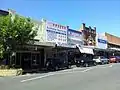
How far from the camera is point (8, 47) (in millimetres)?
28234

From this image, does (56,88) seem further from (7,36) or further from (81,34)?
(81,34)

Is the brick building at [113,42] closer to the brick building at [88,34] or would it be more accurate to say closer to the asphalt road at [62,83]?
the brick building at [88,34]

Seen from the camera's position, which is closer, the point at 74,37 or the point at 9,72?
the point at 9,72

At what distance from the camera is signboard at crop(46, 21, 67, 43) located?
38812 mm

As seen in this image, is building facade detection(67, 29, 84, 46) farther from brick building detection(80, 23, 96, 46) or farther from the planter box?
the planter box

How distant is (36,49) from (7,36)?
8539mm

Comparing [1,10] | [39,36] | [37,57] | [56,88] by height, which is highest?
[1,10]

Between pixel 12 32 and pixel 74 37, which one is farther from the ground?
pixel 74 37

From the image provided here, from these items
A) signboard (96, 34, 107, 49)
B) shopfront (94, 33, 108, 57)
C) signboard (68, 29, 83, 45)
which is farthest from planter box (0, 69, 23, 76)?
signboard (96, 34, 107, 49)

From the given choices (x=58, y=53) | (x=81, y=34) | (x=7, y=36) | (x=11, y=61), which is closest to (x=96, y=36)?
(x=81, y=34)

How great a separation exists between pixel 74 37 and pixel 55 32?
7.60 metres

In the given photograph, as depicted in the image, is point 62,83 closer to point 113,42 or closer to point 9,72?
point 9,72

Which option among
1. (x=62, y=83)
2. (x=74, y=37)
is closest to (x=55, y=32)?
(x=74, y=37)

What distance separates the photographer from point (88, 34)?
181 feet
